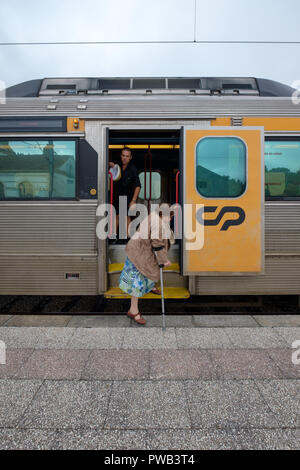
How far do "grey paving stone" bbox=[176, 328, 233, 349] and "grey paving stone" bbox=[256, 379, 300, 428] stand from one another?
26.9 inches

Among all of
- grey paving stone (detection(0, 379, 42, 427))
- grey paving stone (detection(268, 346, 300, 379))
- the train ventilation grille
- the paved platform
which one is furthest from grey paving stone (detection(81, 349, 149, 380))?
the train ventilation grille

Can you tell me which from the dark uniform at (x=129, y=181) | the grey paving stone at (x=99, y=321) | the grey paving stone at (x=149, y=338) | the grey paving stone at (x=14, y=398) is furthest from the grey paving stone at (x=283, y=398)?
the dark uniform at (x=129, y=181)

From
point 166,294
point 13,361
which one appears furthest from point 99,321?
point 13,361

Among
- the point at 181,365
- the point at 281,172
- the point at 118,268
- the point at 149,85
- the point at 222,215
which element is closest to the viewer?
the point at 181,365

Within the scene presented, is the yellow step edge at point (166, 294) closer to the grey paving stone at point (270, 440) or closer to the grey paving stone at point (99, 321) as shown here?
the grey paving stone at point (99, 321)

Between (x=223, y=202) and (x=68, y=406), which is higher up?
(x=223, y=202)

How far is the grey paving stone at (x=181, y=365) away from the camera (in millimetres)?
2430

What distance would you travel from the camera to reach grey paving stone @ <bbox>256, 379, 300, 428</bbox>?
6.29 ft

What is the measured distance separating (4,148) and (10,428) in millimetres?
3431

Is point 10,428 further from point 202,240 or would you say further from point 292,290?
point 292,290

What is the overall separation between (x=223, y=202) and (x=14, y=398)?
3.20 metres

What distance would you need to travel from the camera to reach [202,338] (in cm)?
311

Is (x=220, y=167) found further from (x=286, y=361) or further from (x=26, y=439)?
(x=26, y=439)
